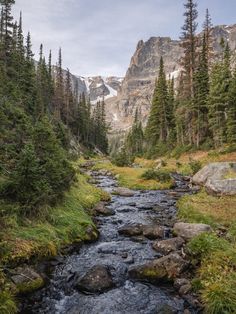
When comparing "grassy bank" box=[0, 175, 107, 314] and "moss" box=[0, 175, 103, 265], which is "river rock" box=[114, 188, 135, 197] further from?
"grassy bank" box=[0, 175, 107, 314]

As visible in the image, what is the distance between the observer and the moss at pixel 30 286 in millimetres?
8680

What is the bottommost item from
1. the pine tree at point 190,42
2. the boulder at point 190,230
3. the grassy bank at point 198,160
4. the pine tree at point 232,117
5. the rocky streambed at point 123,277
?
the rocky streambed at point 123,277

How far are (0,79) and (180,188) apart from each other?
19.7m

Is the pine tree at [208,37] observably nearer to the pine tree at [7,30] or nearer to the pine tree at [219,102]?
the pine tree at [219,102]

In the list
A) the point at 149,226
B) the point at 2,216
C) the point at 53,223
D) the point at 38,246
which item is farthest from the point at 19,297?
the point at 149,226

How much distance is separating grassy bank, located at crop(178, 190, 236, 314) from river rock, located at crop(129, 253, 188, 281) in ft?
2.05

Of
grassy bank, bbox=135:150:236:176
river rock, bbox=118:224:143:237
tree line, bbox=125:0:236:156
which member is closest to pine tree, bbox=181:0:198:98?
tree line, bbox=125:0:236:156

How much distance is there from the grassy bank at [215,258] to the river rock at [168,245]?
104 cm

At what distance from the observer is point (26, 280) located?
8.98m

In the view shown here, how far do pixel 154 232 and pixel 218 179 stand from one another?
9.95 metres

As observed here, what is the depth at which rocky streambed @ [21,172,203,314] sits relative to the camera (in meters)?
8.47

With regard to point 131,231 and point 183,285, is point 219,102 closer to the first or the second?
point 131,231

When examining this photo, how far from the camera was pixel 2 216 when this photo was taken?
11125 millimetres

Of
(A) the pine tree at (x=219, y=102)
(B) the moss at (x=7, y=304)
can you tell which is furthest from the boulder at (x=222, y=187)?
(A) the pine tree at (x=219, y=102)
